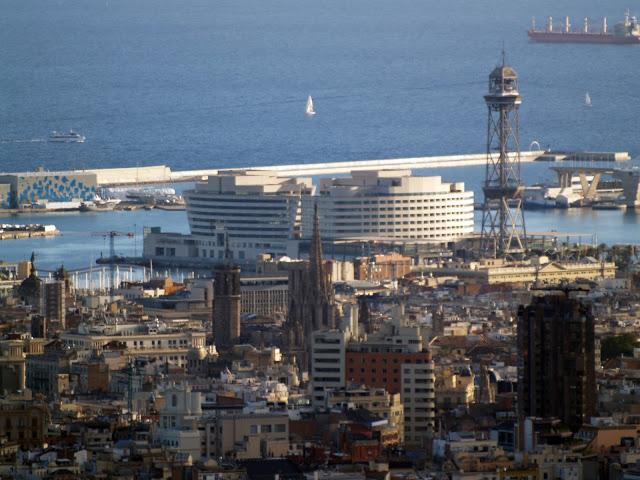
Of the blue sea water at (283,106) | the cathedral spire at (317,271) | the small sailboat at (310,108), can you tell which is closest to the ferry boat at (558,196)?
the blue sea water at (283,106)

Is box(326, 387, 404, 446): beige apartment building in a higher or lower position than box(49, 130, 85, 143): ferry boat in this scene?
lower

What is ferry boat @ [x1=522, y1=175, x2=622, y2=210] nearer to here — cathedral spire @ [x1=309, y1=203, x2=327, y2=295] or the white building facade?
the white building facade

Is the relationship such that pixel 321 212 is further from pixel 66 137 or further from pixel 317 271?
pixel 66 137

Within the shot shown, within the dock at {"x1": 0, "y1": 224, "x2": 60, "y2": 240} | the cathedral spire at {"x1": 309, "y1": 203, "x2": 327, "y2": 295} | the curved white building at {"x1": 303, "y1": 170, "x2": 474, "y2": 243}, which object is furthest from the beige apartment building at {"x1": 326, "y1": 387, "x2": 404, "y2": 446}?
the dock at {"x1": 0, "y1": 224, "x2": 60, "y2": 240}

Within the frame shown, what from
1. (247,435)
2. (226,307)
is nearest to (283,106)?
(226,307)

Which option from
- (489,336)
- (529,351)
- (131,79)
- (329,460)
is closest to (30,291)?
(489,336)

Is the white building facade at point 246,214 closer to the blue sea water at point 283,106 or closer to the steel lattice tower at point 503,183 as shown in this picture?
the steel lattice tower at point 503,183

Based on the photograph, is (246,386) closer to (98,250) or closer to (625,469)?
(625,469)
